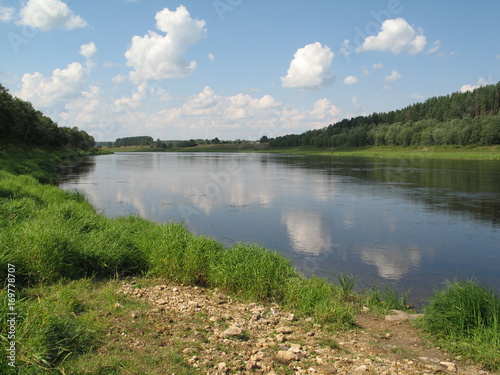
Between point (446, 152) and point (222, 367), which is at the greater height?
point (446, 152)

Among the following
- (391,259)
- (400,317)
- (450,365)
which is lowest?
(391,259)

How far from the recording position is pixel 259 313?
710 cm

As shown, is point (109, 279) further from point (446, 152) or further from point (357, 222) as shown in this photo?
point (446, 152)

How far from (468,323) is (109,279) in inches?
276

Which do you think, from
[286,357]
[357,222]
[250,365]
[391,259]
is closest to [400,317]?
[286,357]

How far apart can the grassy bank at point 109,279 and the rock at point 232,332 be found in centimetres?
153

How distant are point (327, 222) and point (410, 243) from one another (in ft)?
14.6

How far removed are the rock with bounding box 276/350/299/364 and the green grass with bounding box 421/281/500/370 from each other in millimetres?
2447

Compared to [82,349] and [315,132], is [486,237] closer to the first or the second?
[82,349]

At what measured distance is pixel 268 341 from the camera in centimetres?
595

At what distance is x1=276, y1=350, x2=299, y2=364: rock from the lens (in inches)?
209

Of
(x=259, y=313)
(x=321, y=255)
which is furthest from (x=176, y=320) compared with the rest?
(x=321, y=255)

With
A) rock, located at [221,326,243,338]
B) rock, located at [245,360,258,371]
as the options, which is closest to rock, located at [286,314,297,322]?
rock, located at [221,326,243,338]

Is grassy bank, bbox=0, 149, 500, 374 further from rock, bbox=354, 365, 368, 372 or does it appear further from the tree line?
the tree line
